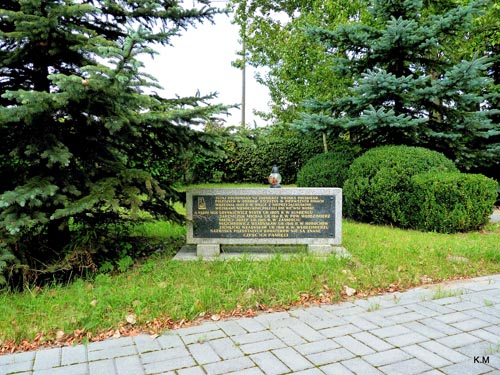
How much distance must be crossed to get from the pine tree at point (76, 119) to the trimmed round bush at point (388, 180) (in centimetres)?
390

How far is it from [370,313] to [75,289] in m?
2.81

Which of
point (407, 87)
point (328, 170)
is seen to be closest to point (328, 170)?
point (328, 170)

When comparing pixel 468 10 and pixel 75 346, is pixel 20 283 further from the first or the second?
pixel 468 10

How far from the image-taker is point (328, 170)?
889 centimetres

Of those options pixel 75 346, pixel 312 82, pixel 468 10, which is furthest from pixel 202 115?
pixel 312 82

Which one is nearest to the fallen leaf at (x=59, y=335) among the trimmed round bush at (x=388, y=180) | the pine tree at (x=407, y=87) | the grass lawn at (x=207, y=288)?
the grass lawn at (x=207, y=288)

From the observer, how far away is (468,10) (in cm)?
762

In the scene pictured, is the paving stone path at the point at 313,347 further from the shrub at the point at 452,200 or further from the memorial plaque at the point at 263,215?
the shrub at the point at 452,200

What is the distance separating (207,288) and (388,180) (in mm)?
4541

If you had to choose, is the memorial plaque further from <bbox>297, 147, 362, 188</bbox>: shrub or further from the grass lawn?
<bbox>297, 147, 362, 188</bbox>: shrub

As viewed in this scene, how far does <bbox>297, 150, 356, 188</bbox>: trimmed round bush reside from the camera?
28.9ft

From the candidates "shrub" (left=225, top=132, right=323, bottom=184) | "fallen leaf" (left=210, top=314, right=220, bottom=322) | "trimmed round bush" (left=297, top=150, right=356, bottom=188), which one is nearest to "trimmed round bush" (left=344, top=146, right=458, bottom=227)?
"trimmed round bush" (left=297, top=150, right=356, bottom=188)

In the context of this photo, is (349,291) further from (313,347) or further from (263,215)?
(263,215)

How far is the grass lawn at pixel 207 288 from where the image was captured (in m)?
3.14
